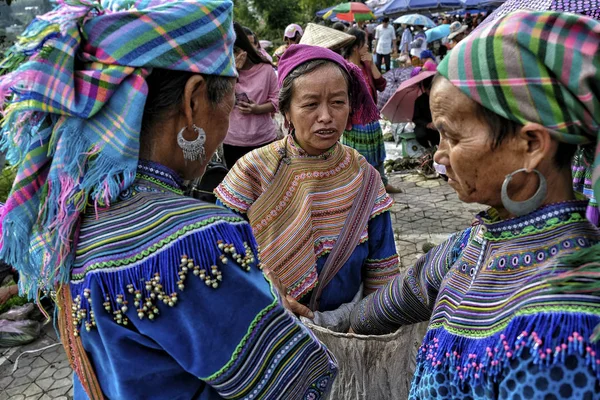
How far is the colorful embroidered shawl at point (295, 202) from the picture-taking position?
89.0 inches

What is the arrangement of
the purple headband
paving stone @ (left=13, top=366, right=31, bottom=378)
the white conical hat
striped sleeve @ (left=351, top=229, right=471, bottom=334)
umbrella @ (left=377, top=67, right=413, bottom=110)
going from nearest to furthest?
striped sleeve @ (left=351, top=229, right=471, bottom=334) → the purple headband → the white conical hat → paving stone @ (left=13, top=366, right=31, bottom=378) → umbrella @ (left=377, top=67, right=413, bottom=110)

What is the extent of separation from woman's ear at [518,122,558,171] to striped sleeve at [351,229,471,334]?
416 mm

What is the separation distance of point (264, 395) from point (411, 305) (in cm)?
74

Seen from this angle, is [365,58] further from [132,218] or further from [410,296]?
[132,218]

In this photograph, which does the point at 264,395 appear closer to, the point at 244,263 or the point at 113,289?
the point at 244,263

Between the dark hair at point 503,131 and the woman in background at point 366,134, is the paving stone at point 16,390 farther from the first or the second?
the dark hair at point 503,131

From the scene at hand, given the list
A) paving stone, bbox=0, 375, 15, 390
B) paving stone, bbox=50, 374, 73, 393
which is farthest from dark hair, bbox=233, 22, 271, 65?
paving stone, bbox=0, 375, 15, 390

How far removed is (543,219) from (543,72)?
36 cm

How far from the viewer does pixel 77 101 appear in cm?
119

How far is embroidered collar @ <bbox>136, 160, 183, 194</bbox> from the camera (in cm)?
132

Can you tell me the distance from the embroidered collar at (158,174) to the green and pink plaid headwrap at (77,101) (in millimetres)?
61

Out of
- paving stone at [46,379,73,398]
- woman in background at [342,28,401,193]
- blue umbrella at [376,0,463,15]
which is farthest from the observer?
blue umbrella at [376,0,463,15]

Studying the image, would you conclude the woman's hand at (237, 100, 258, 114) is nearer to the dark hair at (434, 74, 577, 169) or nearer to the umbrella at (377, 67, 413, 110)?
the umbrella at (377, 67, 413, 110)

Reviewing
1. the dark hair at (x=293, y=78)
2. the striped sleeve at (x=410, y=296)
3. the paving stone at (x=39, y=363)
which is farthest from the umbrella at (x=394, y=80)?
the striped sleeve at (x=410, y=296)
